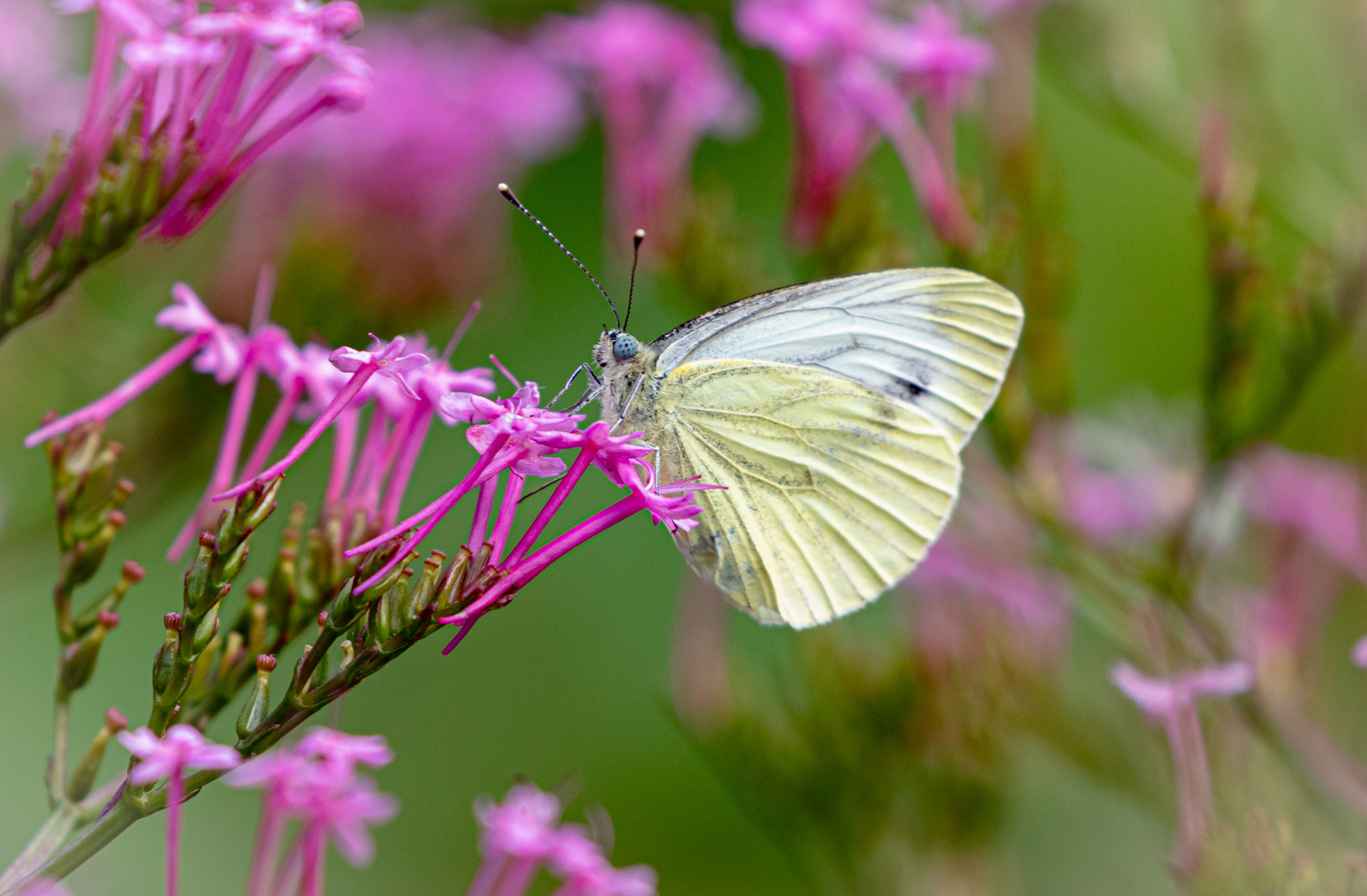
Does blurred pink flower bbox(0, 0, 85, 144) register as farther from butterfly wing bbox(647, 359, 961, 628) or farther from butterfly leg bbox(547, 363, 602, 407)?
butterfly wing bbox(647, 359, 961, 628)

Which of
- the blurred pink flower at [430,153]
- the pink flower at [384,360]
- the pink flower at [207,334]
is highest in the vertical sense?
the pink flower at [384,360]

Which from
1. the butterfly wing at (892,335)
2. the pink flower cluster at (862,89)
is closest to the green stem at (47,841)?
the butterfly wing at (892,335)

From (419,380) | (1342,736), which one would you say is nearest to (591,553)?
(1342,736)

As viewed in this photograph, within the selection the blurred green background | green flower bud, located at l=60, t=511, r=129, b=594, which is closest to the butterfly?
the blurred green background

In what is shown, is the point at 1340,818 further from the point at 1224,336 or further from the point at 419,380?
the point at 419,380

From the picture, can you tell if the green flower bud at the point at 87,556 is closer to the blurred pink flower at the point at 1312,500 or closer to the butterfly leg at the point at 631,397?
the butterfly leg at the point at 631,397

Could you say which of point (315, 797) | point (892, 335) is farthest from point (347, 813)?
point (892, 335)
